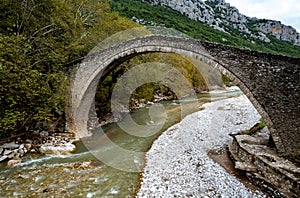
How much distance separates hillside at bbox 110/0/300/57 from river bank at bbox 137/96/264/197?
134 feet

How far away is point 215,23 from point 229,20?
44.3 ft

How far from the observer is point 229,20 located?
8244cm

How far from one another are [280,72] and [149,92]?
1454 cm

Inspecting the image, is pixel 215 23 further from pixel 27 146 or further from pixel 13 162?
pixel 13 162

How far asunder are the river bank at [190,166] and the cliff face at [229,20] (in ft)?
211

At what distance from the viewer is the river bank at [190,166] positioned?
5.84 m

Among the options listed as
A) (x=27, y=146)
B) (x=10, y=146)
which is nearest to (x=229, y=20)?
(x=27, y=146)

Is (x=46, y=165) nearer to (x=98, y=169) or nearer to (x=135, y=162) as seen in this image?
(x=98, y=169)

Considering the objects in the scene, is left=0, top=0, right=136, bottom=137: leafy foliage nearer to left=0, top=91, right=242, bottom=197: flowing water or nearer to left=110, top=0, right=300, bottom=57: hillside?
left=0, top=91, right=242, bottom=197: flowing water

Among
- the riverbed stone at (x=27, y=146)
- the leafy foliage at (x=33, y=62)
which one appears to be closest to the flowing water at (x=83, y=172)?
the riverbed stone at (x=27, y=146)

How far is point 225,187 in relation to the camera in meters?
5.95

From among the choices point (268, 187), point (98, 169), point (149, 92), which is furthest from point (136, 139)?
point (149, 92)

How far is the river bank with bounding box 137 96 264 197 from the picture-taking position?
5844 millimetres

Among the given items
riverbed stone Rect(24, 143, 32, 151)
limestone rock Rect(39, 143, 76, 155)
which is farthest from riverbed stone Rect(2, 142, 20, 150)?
limestone rock Rect(39, 143, 76, 155)
